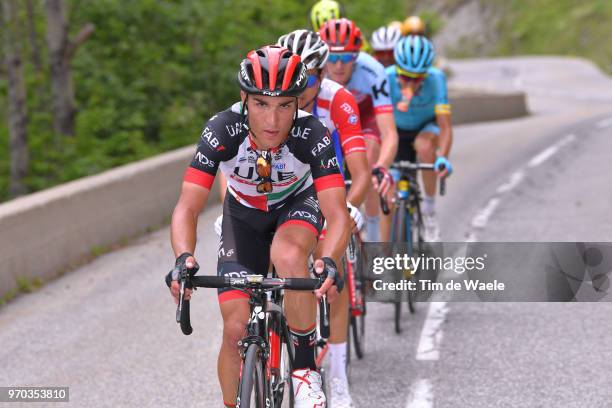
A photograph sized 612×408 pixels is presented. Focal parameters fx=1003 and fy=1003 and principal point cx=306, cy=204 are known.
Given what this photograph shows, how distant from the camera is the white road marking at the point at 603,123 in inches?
1009

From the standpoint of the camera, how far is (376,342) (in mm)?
7398

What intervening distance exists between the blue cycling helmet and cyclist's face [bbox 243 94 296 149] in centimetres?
358

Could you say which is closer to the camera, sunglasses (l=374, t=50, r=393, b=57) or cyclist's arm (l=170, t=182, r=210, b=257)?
cyclist's arm (l=170, t=182, r=210, b=257)

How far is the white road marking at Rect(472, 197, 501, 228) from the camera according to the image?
472 inches

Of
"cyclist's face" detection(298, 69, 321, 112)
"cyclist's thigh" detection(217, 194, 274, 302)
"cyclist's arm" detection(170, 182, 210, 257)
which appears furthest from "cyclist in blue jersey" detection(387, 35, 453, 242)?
"cyclist's arm" detection(170, 182, 210, 257)

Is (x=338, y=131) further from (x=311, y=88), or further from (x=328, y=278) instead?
(x=328, y=278)

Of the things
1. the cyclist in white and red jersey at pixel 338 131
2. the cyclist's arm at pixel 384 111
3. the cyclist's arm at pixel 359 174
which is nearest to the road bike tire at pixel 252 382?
the cyclist in white and red jersey at pixel 338 131

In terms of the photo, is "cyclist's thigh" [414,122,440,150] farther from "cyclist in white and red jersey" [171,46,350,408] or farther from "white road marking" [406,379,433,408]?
"cyclist in white and red jersey" [171,46,350,408]

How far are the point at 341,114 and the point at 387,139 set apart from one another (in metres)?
1.14

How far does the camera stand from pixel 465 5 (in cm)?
6950

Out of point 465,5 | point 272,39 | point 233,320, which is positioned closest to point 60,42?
point 272,39

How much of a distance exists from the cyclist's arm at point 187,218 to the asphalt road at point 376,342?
1922 mm

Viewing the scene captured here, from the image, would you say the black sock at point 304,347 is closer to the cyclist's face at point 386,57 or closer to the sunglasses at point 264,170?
the sunglasses at point 264,170

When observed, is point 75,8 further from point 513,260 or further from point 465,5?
point 465,5
